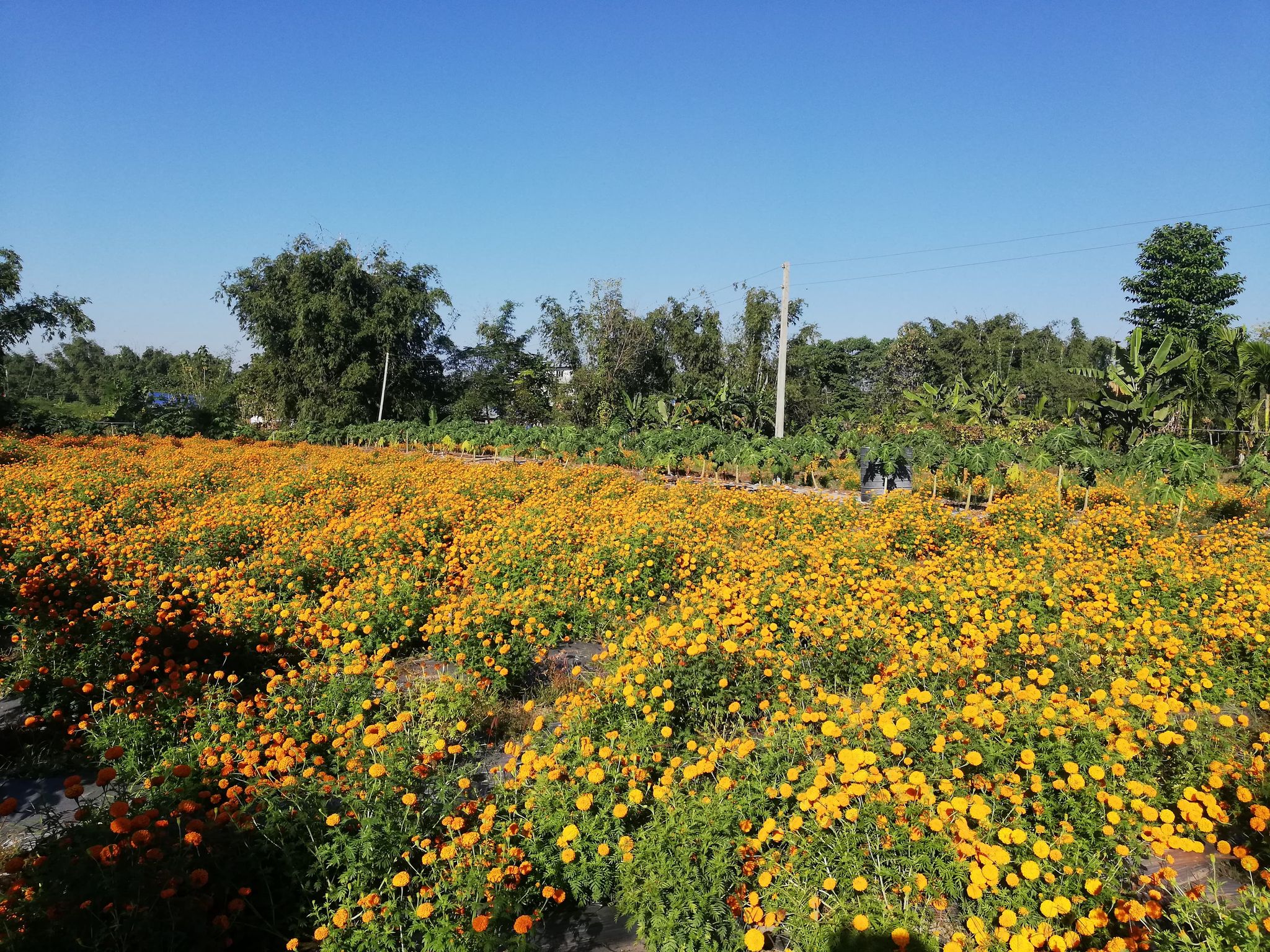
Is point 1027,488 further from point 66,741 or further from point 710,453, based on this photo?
point 66,741

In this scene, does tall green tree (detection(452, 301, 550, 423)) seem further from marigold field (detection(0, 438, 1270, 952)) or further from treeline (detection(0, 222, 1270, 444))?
marigold field (detection(0, 438, 1270, 952))

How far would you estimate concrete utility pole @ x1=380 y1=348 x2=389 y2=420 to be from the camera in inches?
1249

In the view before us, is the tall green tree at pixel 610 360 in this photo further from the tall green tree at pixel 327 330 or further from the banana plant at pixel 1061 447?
the banana plant at pixel 1061 447

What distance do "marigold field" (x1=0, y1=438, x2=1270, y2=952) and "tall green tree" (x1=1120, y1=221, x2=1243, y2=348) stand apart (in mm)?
24947

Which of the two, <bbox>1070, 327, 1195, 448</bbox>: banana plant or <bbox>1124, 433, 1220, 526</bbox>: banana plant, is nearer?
<bbox>1124, 433, 1220, 526</bbox>: banana plant

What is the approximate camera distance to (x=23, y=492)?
25.3 feet

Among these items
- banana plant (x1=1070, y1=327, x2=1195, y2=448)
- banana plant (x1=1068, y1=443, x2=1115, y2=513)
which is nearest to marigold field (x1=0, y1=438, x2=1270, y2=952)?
banana plant (x1=1068, y1=443, x2=1115, y2=513)

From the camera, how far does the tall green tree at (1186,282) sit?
25094 mm

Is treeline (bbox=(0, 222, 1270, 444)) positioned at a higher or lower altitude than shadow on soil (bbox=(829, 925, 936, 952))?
higher

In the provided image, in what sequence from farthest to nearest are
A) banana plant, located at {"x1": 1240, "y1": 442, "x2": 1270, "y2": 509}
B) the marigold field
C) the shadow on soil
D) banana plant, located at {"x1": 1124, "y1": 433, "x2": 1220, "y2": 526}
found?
banana plant, located at {"x1": 1240, "y1": 442, "x2": 1270, "y2": 509}, banana plant, located at {"x1": 1124, "y1": 433, "x2": 1220, "y2": 526}, the marigold field, the shadow on soil

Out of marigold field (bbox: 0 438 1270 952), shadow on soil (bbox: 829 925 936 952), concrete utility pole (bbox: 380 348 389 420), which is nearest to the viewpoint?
shadow on soil (bbox: 829 925 936 952)

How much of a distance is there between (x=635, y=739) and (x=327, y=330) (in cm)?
3369

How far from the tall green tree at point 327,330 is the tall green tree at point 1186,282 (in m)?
31.2

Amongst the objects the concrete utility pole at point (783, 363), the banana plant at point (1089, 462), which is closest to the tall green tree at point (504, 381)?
the concrete utility pole at point (783, 363)
